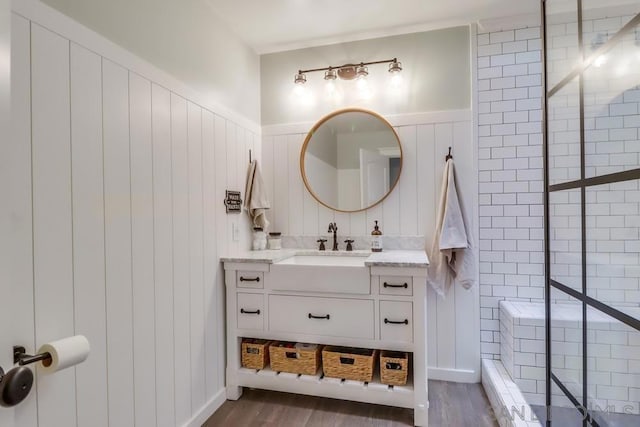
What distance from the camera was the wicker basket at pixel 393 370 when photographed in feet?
6.48

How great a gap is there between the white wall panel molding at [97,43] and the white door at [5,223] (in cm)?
54

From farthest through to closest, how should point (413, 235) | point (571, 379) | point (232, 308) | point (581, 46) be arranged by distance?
point (413, 235) < point (232, 308) < point (571, 379) < point (581, 46)

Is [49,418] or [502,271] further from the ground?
[502,271]

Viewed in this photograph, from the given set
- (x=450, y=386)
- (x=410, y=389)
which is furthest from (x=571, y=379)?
(x=450, y=386)

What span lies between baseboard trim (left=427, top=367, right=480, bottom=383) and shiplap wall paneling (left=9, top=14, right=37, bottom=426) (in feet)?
7.53

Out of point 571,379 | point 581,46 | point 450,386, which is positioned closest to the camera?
point 581,46

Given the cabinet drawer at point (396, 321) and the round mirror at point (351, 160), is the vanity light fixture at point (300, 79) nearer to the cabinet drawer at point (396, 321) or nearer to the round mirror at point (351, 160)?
the round mirror at point (351, 160)

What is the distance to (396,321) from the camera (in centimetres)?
196

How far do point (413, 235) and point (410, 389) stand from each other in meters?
1.05

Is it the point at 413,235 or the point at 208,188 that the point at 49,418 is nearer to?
the point at 208,188

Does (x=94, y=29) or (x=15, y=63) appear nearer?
(x=15, y=63)

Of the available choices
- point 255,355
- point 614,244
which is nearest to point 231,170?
point 255,355

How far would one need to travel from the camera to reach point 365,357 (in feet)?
6.60

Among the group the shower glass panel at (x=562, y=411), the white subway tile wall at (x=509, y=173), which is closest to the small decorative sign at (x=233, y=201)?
the white subway tile wall at (x=509, y=173)
